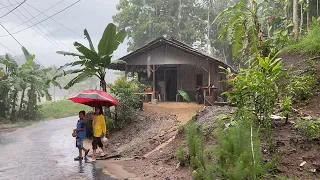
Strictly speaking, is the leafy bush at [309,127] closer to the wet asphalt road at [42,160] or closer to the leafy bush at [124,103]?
the wet asphalt road at [42,160]

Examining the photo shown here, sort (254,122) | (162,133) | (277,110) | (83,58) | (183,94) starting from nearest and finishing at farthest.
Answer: (254,122) < (277,110) < (162,133) < (83,58) < (183,94)

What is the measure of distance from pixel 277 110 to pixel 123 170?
4402 mm

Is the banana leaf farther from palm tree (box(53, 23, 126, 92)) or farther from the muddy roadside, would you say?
palm tree (box(53, 23, 126, 92))

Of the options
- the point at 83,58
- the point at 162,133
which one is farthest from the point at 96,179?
the point at 83,58

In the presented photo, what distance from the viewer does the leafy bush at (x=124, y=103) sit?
1330 cm

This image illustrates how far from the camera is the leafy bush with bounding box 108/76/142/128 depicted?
1330 cm

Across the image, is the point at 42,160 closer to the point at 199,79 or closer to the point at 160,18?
the point at 199,79

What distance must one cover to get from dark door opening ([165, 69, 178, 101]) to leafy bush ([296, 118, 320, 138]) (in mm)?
15910

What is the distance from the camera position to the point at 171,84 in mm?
22703

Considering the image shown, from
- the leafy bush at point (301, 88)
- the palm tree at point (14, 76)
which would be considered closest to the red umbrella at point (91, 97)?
the leafy bush at point (301, 88)

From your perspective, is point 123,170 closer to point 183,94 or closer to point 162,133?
point 162,133

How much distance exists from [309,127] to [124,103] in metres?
8.32

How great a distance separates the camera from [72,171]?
7.87 metres

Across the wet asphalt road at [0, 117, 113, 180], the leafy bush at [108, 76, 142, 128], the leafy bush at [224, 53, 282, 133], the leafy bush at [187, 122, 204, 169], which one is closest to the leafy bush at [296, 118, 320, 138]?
the leafy bush at [224, 53, 282, 133]
